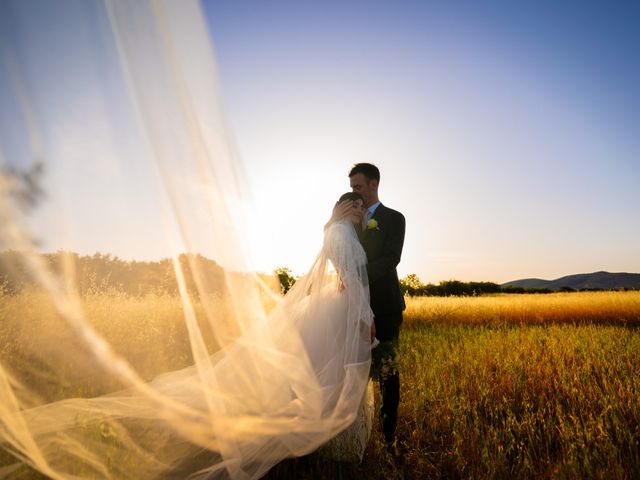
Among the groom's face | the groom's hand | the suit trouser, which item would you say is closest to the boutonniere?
the groom's hand

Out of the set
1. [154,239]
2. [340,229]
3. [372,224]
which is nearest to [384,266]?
[372,224]

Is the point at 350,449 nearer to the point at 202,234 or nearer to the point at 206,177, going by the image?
the point at 202,234

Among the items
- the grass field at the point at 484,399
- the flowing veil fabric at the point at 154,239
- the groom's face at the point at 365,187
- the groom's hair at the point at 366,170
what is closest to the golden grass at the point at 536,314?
the grass field at the point at 484,399

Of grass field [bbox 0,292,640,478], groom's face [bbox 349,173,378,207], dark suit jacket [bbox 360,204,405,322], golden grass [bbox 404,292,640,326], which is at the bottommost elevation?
golden grass [bbox 404,292,640,326]

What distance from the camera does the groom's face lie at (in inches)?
136

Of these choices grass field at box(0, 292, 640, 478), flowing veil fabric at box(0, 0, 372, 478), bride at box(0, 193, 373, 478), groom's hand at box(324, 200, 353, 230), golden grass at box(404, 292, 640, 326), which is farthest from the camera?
golden grass at box(404, 292, 640, 326)

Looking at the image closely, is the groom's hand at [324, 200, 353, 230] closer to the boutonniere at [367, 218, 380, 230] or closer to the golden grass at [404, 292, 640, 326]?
the boutonniere at [367, 218, 380, 230]

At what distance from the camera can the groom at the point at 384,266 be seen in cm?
325

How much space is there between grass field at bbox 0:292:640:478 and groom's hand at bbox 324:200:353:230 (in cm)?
204

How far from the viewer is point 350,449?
9.43 feet

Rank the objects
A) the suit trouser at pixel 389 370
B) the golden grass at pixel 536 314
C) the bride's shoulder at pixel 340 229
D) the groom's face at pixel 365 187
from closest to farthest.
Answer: the suit trouser at pixel 389 370 < the bride's shoulder at pixel 340 229 < the groom's face at pixel 365 187 < the golden grass at pixel 536 314

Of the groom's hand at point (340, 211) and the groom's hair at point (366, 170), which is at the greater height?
the groom's hair at point (366, 170)

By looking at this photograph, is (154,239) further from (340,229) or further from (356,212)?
(356,212)

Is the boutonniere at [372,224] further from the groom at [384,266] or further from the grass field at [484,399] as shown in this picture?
the grass field at [484,399]
